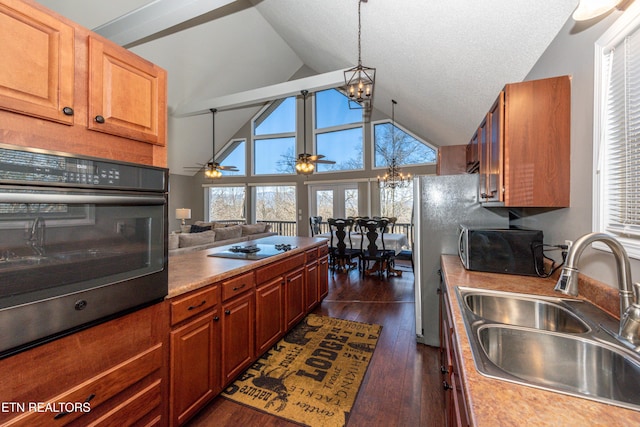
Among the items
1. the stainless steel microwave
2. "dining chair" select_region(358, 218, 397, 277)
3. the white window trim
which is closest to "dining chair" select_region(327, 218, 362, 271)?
"dining chair" select_region(358, 218, 397, 277)

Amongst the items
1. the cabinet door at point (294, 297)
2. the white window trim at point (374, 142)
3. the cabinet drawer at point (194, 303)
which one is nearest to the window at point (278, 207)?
the white window trim at point (374, 142)

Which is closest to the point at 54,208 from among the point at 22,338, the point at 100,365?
the point at 22,338

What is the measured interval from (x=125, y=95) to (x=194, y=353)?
144 cm

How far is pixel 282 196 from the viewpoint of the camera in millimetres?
8312

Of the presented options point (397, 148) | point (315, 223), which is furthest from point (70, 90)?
point (397, 148)

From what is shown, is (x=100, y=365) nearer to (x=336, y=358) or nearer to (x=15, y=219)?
(x=15, y=219)

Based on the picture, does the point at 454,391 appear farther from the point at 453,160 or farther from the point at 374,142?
the point at 374,142

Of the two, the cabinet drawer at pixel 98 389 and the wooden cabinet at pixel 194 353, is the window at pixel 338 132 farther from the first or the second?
the cabinet drawer at pixel 98 389

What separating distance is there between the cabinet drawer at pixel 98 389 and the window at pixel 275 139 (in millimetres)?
7097

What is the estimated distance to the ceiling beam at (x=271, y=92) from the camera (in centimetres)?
466

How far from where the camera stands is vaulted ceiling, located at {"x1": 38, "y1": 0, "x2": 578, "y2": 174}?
192cm

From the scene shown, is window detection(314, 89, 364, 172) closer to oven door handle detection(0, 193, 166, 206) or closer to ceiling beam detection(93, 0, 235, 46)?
ceiling beam detection(93, 0, 235, 46)

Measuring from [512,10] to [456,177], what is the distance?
1.25 m

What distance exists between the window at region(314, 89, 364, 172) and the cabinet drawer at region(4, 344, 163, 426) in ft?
21.7
